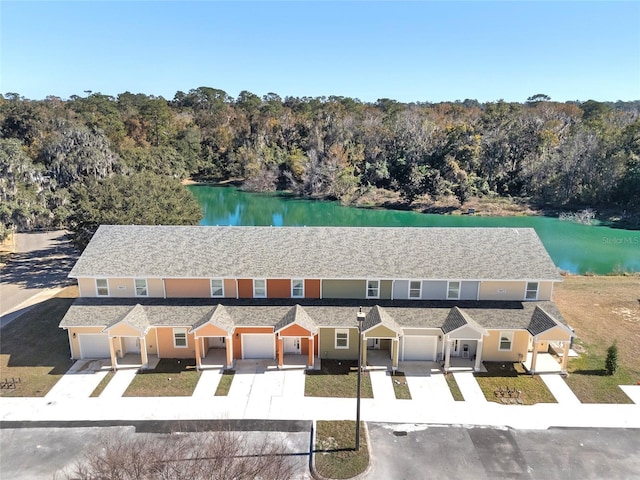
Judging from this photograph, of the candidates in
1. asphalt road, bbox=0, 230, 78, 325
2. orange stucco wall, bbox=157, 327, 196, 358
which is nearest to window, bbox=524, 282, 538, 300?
orange stucco wall, bbox=157, 327, 196, 358

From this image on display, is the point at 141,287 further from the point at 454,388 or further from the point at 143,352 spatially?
the point at 454,388

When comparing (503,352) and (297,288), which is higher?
(297,288)

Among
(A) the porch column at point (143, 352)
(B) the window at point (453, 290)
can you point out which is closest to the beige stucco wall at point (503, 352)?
(B) the window at point (453, 290)

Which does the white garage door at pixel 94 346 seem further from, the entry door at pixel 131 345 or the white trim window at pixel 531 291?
the white trim window at pixel 531 291

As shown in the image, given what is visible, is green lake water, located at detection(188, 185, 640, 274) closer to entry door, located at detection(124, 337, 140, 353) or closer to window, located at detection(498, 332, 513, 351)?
window, located at detection(498, 332, 513, 351)

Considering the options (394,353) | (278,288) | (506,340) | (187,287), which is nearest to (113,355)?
Answer: (187,287)

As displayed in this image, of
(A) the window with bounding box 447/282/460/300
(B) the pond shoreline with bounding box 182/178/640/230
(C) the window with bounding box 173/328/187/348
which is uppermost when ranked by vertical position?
(A) the window with bounding box 447/282/460/300
